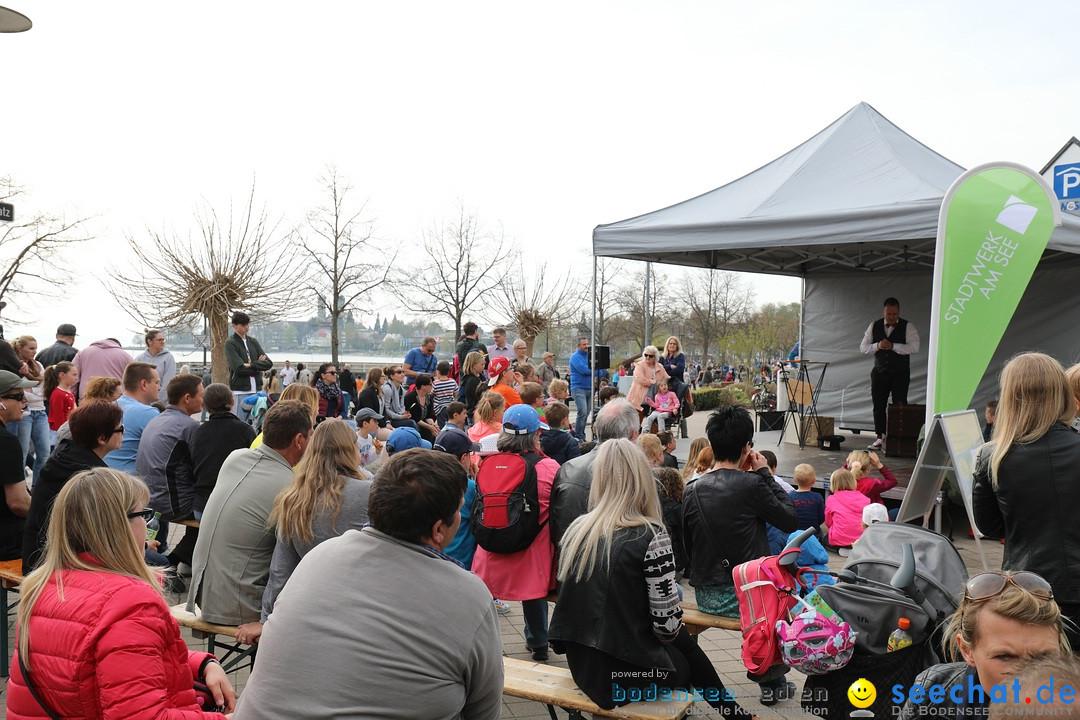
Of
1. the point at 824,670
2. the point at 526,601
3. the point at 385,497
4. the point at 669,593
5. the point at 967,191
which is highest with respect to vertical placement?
the point at 967,191

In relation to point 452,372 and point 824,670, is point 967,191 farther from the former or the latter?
point 452,372

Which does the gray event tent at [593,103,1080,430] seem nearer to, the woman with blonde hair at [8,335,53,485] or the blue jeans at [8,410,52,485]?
the woman with blonde hair at [8,335,53,485]

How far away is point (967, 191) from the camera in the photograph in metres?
5.18

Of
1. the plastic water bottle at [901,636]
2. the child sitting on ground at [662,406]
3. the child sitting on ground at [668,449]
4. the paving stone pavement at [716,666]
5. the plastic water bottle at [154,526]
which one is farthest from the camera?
the child sitting on ground at [662,406]

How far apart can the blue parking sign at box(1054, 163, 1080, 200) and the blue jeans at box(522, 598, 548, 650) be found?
31.0 ft

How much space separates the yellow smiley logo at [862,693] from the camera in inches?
108

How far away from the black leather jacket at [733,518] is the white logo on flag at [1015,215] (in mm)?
2832

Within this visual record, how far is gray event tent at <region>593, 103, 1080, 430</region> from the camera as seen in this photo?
720 cm

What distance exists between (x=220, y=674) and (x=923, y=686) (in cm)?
212

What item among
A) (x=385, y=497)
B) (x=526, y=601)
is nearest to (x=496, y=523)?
(x=526, y=601)

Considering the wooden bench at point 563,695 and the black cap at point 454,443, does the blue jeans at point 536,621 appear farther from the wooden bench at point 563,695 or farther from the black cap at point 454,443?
the black cap at point 454,443

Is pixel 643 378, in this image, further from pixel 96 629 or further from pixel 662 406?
pixel 96 629

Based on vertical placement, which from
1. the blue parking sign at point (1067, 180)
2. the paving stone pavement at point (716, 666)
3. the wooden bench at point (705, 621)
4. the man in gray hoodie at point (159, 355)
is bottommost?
the paving stone pavement at point (716, 666)

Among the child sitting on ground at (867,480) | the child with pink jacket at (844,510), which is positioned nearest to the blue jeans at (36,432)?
the child with pink jacket at (844,510)
